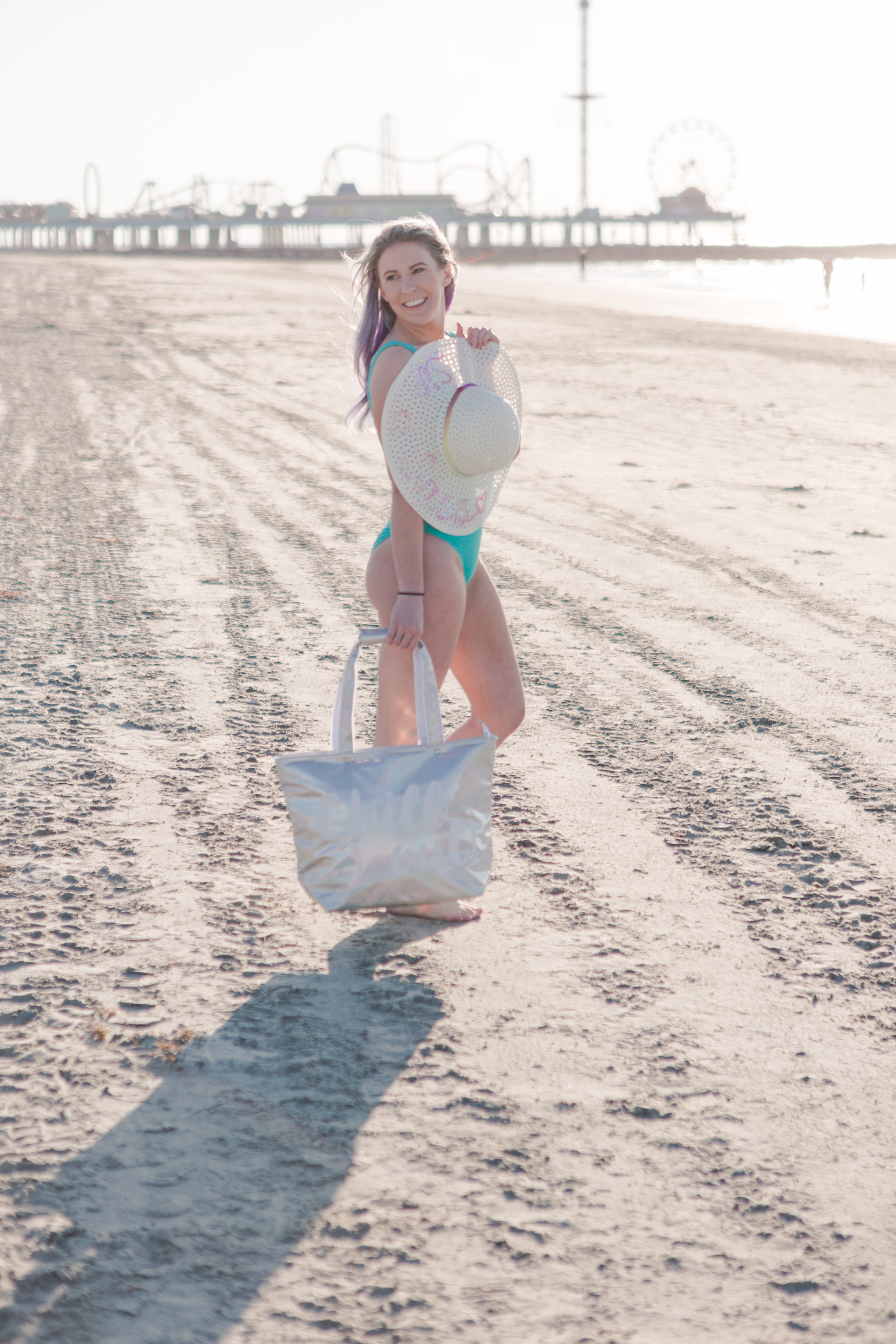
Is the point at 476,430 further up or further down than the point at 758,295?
further down

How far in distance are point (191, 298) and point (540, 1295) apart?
24.7 m

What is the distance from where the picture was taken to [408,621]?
2604 millimetres

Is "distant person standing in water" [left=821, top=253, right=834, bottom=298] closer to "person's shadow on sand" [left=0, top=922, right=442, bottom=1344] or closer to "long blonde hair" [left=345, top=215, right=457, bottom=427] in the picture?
"long blonde hair" [left=345, top=215, right=457, bottom=427]

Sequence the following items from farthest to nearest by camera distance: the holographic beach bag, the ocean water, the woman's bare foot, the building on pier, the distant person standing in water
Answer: the building on pier
the distant person standing in water
the ocean water
the woman's bare foot
the holographic beach bag

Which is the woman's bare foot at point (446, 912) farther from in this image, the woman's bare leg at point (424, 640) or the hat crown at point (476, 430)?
the hat crown at point (476, 430)

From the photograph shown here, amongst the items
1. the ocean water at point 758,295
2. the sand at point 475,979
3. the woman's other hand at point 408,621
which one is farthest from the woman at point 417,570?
the ocean water at point 758,295

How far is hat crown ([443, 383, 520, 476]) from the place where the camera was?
2.53 metres

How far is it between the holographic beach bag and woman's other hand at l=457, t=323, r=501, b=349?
2.51ft

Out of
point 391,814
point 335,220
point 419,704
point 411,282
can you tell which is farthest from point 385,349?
point 335,220

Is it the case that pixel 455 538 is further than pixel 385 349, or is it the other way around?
pixel 455 538

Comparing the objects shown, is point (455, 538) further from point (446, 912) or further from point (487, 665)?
point (446, 912)

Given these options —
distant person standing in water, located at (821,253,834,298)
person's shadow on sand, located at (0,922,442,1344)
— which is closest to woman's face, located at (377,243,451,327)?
person's shadow on sand, located at (0,922,442,1344)

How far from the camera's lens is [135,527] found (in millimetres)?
6633

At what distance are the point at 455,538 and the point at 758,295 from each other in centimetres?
4256
